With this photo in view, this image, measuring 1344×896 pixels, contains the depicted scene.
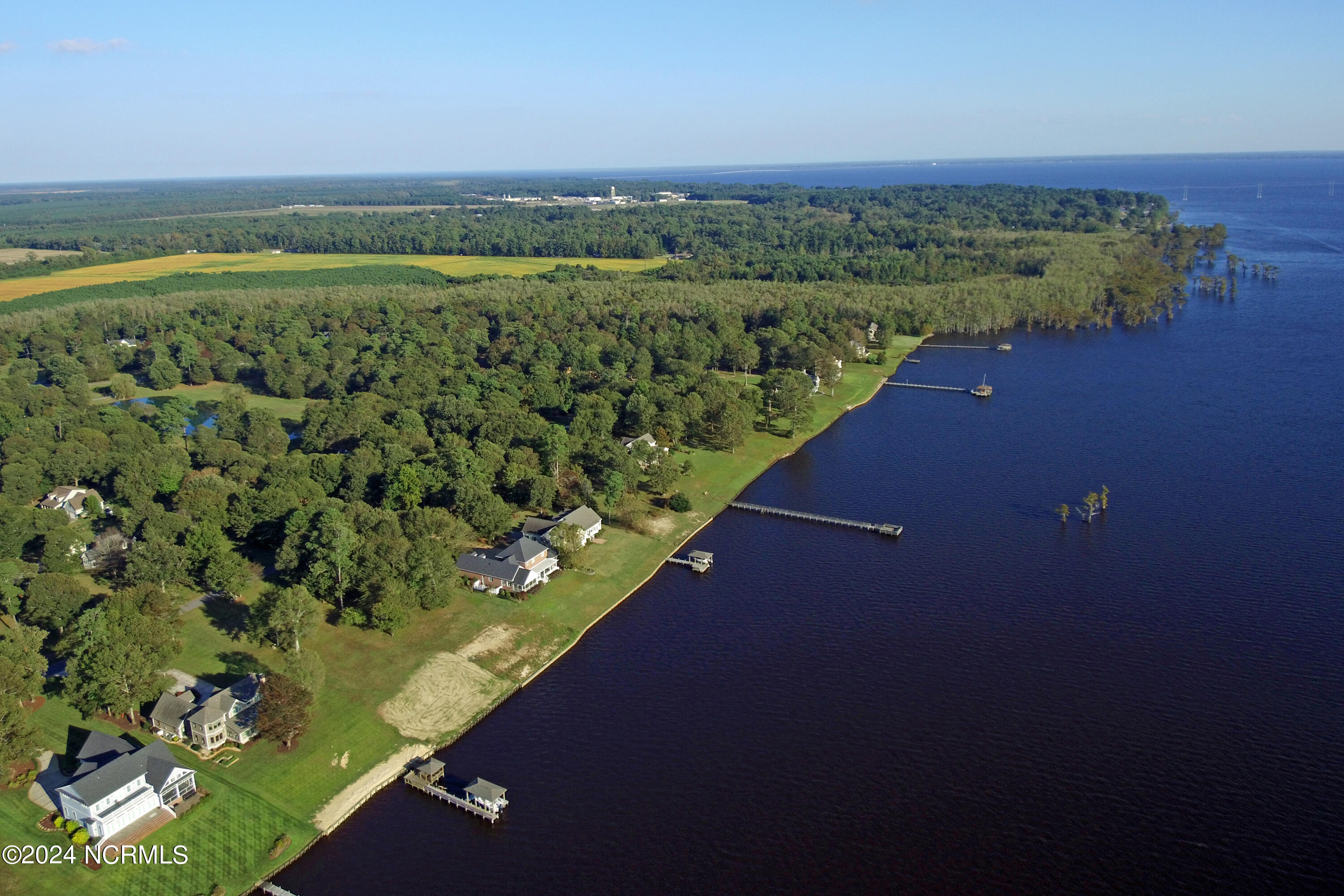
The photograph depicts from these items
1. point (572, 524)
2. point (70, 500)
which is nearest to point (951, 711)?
point (572, 524)

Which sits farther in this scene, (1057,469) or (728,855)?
(1057,469)

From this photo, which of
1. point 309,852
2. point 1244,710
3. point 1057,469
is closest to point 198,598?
point 309,852

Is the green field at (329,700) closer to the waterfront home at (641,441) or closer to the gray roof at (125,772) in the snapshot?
the gray roof at (125,772)

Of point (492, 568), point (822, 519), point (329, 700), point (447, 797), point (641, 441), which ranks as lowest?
point (447, 797)

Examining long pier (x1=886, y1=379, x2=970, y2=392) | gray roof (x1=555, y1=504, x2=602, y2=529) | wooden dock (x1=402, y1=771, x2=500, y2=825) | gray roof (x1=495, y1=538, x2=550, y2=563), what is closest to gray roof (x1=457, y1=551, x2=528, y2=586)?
gray roof (x1=495, y1=538, x2=550, y2=563)

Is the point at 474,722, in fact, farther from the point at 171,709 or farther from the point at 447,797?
the point at 171,709

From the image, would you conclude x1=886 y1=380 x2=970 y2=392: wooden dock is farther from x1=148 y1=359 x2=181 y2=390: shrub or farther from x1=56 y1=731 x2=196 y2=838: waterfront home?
x1=148 y1=359 x2=181 y2=390: shrub

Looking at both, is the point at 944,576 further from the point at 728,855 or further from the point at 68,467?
the point at 68,467
